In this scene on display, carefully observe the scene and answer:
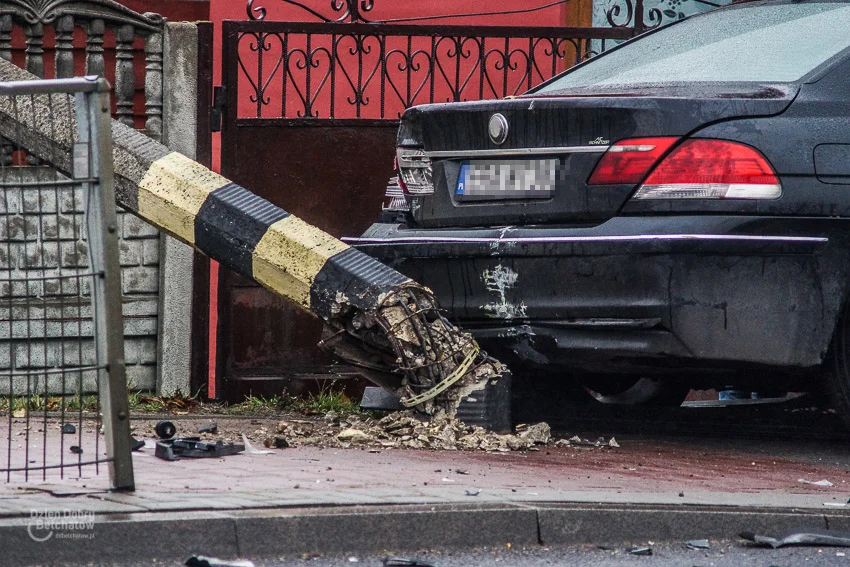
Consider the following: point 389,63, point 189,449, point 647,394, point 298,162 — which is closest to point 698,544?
point 189,449

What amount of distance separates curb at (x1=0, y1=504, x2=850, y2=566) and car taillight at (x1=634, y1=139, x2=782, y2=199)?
1249 mm

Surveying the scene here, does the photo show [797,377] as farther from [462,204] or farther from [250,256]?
[250,256]

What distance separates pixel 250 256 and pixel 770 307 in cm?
214

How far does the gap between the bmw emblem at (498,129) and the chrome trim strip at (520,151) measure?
0.14ft

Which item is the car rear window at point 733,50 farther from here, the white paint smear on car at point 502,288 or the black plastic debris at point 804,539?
the black plastic debris at point 804,539

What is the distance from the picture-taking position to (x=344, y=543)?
396 centimetres

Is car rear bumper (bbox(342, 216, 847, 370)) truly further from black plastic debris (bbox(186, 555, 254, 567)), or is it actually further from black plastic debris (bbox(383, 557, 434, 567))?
black plastic debris (bbox(186, 555, 254, 567))

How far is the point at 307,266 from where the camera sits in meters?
5.89

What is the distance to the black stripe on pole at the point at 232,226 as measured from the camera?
19.9 feet

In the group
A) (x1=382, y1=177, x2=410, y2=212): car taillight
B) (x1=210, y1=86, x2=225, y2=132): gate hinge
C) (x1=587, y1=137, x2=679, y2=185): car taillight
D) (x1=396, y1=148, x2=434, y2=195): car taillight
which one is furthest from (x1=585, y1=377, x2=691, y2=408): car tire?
(x1=210, y1=86, x2=225, y2=132): gate hinge

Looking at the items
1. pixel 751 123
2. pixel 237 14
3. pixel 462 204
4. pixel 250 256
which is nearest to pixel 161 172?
pixel 250 256

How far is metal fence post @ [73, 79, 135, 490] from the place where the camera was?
4117 millimetres

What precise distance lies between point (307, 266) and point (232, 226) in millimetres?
422

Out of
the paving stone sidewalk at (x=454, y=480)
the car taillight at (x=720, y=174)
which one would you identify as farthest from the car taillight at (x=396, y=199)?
the car taillight at (x=720, y=174)
